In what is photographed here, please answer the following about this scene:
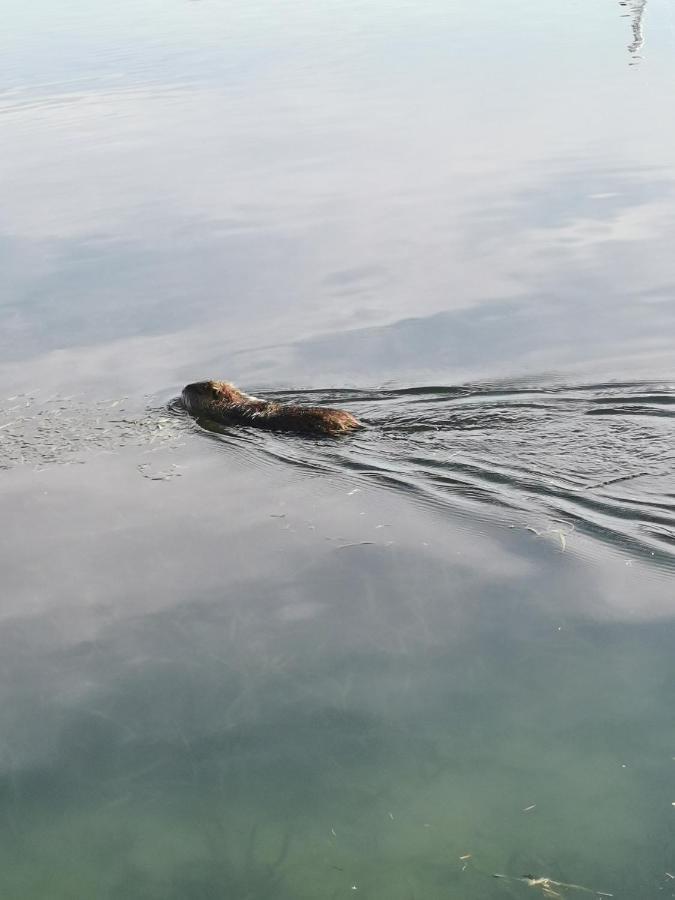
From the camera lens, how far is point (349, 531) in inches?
338

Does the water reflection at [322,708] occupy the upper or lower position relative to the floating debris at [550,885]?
upper

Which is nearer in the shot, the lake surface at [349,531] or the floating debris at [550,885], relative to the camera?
the floating debris at [550,885]

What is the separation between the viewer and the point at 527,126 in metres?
20.2

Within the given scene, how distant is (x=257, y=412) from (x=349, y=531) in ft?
6.85

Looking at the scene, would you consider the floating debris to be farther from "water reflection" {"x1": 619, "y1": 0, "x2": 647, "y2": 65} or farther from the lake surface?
"water reflection" {"x1": 619, "y1": 0, "x2": 647, "y2": 65}

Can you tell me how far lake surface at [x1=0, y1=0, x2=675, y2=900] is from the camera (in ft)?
19.0

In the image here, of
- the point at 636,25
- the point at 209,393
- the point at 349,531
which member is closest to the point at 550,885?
the point at 349,531

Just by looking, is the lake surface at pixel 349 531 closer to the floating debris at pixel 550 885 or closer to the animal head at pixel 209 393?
the floating debris at pixel 550 885

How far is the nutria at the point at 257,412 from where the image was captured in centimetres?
985

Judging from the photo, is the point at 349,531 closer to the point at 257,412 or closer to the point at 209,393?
the point at 257,412

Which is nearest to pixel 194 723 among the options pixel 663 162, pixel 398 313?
pixel 398 313

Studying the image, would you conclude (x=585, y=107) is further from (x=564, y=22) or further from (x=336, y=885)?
(x=336, y=885)

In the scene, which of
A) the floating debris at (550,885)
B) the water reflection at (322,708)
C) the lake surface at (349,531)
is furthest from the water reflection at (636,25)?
the floating debris at (550,885)

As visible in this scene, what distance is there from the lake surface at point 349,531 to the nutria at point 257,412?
8.1 inches
